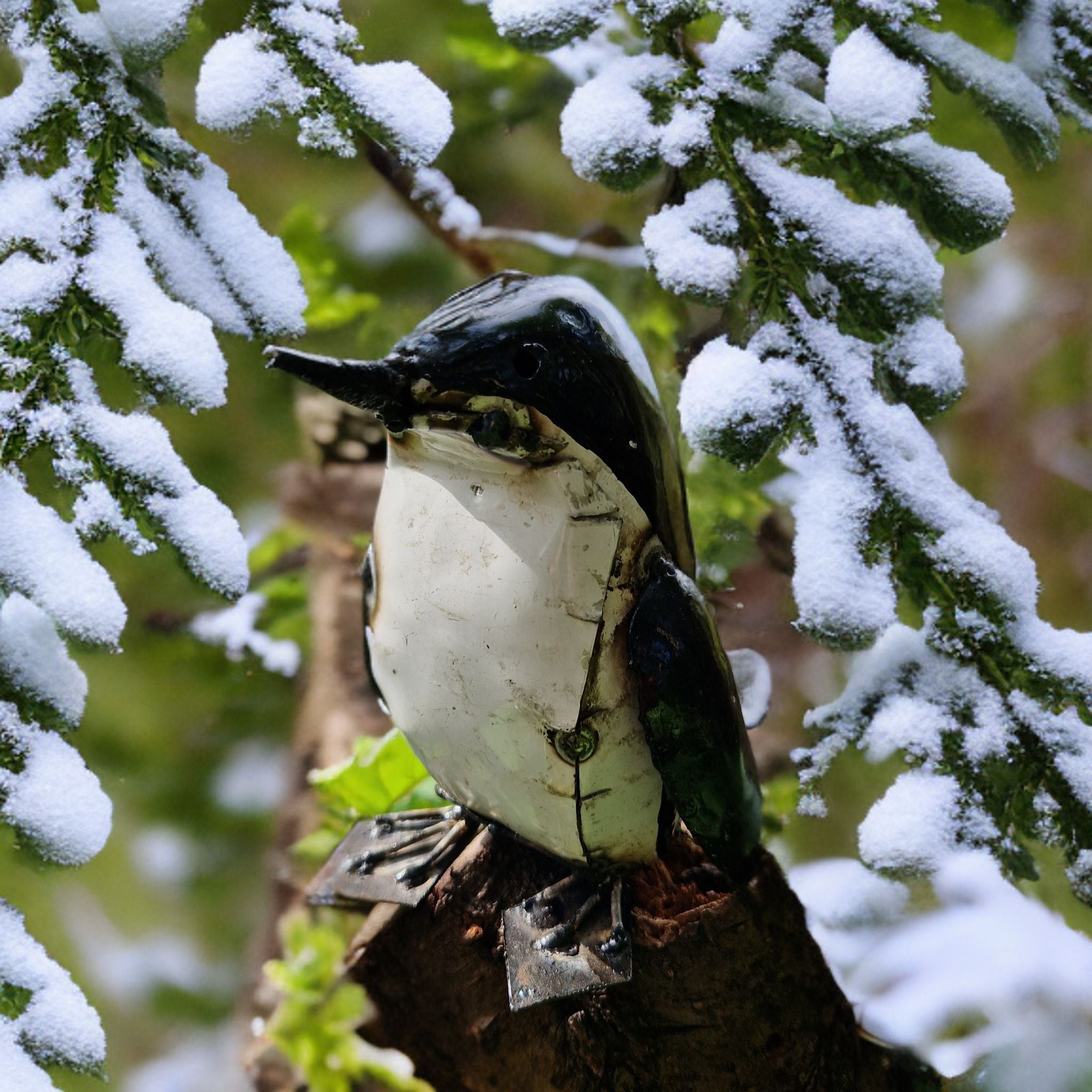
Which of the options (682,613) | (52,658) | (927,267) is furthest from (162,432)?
(927,267)

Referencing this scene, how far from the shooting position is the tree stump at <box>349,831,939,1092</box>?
1.87 feet

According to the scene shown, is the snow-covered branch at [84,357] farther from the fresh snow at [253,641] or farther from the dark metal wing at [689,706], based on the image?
the fresh snow at [253,641]

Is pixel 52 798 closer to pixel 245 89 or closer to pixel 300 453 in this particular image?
pixel 245 89

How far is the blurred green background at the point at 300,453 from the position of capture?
0.79 meters

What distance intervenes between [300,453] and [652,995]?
2.21 ft

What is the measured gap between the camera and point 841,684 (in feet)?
2.58

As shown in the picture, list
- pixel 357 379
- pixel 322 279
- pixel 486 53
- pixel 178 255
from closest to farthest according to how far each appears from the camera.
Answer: pixel 357 379
pixel 178 255
pixel 486 53
pixel 322 279

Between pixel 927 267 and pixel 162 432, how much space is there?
15.2 inches

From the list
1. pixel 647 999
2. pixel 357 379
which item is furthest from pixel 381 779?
pixel 357 379

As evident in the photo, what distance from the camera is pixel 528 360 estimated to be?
0.52 meters

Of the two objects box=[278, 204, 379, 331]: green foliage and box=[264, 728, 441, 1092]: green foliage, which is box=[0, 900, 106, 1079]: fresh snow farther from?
box=[278, 204, 379, 331]: green foliage

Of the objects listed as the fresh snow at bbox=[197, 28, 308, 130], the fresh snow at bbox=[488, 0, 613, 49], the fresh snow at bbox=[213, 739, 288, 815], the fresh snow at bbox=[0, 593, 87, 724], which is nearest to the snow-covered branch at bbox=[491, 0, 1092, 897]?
the fresh snow at bbox=[488, 0, 613, 49]

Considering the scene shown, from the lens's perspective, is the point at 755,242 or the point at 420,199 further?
the point at 420,199

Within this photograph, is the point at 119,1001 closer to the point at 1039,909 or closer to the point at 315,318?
the point at 315,318
